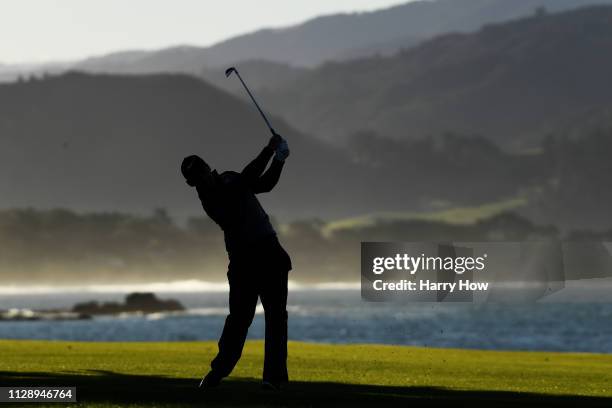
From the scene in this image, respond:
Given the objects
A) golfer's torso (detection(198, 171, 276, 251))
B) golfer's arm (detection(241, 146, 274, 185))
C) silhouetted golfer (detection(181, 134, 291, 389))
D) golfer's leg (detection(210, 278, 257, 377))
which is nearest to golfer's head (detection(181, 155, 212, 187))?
silhouetted golfer (detection(181, 134, 291, 389))

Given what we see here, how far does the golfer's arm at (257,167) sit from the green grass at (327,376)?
3.23 m

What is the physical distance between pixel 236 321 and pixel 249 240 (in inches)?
50.4

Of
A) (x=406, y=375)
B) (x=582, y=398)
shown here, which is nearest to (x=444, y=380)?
(x=406, y=375)

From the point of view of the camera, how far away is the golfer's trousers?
1972 centimetres


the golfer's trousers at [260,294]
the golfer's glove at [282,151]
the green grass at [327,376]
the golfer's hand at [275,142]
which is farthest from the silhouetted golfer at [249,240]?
the green grass at [327,376]

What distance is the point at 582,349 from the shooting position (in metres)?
125

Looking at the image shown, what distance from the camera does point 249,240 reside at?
19.8 m

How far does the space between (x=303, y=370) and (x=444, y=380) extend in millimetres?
4498

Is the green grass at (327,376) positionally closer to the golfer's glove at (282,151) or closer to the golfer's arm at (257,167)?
the golfer's arm at (257,167)

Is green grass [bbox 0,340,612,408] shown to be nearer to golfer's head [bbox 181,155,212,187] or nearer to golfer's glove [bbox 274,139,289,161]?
golfer's head [bbox 181,155,212,187]

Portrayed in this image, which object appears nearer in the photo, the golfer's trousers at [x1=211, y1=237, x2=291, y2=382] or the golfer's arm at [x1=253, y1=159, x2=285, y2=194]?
the golfer's arm at [x1=253, y1=159, x2=285, y2=194]

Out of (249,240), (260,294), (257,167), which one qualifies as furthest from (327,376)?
(257,167)

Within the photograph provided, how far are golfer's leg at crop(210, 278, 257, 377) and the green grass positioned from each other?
54 centimetres

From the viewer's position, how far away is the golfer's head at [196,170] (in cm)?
1955
